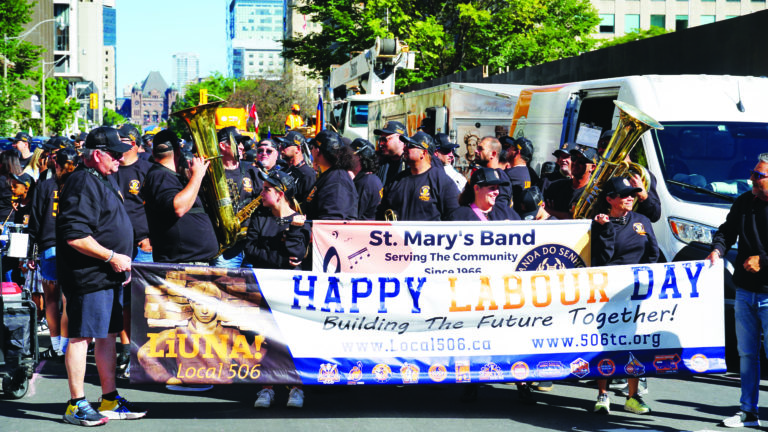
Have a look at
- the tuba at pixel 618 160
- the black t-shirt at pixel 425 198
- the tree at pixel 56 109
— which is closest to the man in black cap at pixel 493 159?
the black t-shirt at pixel 425 198

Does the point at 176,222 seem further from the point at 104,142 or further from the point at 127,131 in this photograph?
the point at 127,131

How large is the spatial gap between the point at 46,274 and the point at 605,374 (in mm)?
5192

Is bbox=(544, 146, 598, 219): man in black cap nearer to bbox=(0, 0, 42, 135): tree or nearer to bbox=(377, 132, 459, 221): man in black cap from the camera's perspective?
bbox=(377, 132, 459, 221): man in black cap

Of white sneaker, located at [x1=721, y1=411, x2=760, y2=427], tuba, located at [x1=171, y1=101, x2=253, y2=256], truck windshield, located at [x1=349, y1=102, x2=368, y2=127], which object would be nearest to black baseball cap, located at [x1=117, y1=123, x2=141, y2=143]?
tuba, located at [x1=171, y1=101, x2=253, y2=256]

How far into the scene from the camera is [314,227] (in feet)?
24.3

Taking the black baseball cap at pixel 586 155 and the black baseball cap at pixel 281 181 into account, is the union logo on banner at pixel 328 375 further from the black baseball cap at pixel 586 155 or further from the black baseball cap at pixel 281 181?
the black baseball cap at pixel 586 155

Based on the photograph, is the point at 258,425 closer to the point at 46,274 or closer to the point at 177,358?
the point at 177,358

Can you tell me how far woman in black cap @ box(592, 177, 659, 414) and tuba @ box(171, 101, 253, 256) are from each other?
2853 mm

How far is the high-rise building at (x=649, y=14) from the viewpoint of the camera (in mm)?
76000

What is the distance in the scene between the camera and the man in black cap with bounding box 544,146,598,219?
29.4 ft

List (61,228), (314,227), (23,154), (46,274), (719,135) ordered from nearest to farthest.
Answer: (61,228) < (314,227) < (46,274) < (719,135) < (23,154)

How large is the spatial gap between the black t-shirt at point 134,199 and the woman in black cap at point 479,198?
295 centimetres

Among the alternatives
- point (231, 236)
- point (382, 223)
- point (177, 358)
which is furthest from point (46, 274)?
point (382, 223)

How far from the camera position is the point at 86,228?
6.29 metres
